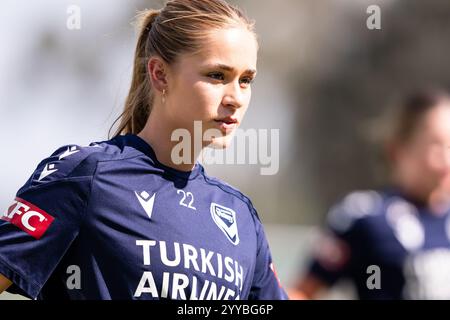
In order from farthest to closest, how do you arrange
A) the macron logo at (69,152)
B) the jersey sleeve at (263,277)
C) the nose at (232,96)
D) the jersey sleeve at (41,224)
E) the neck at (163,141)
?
the jersey sleeve at (263,277) → the neck at (163,141) → the nose at (232,96) → the macron logo at (69,152) → the jersey sleeve at (41,224)

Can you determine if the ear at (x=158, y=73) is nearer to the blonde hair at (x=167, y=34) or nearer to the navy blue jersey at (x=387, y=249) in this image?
the blonde hair at (x=167, y=34)

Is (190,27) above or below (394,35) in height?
below

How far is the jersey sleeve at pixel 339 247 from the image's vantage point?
212 inches

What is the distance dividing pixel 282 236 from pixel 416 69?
512cm

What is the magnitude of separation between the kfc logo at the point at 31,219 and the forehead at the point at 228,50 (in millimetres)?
742

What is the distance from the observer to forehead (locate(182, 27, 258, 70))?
3.59m

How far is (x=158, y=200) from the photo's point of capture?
359 centimetres

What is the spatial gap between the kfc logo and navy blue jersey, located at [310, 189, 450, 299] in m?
2.28

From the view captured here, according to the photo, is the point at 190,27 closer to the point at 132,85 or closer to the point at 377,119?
the point at 132,85

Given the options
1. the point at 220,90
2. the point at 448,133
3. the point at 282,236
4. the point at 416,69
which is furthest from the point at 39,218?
the point at 416,69

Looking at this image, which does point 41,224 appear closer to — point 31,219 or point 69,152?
point 31,219

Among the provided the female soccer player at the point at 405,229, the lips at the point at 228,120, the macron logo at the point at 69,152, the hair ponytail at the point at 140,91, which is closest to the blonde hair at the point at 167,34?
the hair ponytail at the point at 140,91

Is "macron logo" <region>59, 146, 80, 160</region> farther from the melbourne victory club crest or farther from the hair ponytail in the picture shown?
the melbourne victory club crest

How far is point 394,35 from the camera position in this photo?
1978 centimetres
